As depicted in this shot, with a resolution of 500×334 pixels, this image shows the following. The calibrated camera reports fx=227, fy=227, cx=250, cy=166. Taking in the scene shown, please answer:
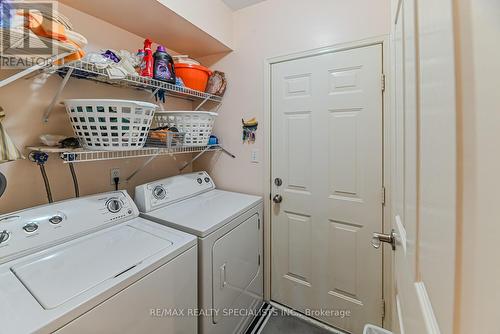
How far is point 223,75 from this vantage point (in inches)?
83.7

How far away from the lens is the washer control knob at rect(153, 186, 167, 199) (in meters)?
1.67

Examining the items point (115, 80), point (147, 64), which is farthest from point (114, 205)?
point (147, 64)

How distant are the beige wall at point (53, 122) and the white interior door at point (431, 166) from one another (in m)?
1.80

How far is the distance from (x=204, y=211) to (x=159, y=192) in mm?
387

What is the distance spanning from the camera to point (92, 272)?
0.92 meters

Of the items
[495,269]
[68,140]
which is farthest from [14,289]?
[495,269]

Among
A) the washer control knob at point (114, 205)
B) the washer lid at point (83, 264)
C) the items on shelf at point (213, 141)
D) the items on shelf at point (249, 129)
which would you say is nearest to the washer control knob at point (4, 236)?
the washer lid at point (83, 264)

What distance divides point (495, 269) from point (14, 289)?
51.5 inches

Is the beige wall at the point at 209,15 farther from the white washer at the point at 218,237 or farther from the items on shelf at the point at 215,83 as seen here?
the white washer at the point at 218,237

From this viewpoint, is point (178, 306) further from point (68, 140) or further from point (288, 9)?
point (288, 9)

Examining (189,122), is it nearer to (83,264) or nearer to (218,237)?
(218,237)

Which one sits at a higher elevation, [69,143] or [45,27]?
[45,27]

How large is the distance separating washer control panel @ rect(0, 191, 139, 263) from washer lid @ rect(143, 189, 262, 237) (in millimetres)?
213

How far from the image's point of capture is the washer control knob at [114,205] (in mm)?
1394
